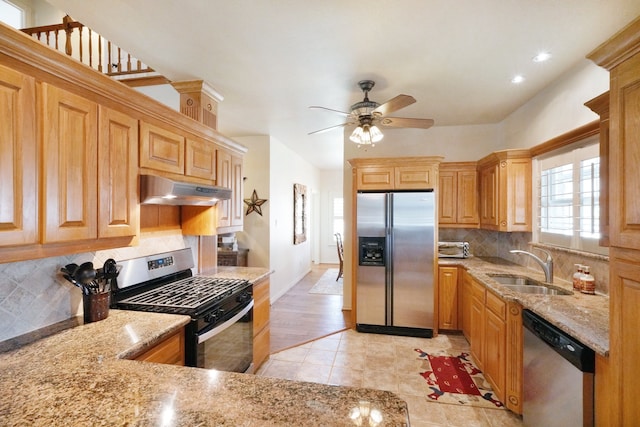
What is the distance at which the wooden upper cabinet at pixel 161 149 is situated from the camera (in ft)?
6.13

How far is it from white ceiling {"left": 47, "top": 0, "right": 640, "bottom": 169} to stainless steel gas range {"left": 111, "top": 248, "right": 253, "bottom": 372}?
5.46 ft

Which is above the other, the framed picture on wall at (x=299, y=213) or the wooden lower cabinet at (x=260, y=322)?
the framed picture on wall at (x=299, y=213)

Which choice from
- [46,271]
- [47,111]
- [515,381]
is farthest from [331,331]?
[47,111]

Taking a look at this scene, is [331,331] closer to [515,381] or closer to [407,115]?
[515,381]

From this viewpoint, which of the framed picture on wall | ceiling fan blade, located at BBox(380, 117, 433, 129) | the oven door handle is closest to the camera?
the oven door handle

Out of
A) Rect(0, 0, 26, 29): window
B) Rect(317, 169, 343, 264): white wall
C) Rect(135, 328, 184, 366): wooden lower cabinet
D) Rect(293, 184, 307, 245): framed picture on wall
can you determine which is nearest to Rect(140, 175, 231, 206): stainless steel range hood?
Rect(135, 328, 184, 366): wooden lower cabinet

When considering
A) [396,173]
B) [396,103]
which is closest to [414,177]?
[396,173]

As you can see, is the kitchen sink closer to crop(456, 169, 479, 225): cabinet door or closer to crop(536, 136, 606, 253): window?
crop(536, 136, 606, 253): window

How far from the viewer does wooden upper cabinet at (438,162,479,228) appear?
3.95 m

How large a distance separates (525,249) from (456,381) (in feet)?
5.65

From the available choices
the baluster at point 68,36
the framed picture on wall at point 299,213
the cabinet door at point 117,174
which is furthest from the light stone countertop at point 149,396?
the framed picture on wall at point 299,213

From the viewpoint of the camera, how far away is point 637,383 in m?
1.11

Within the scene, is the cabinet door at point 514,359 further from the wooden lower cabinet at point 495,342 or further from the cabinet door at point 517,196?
the cabinet door at point 517,196

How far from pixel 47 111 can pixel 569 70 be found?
12.3 ft
